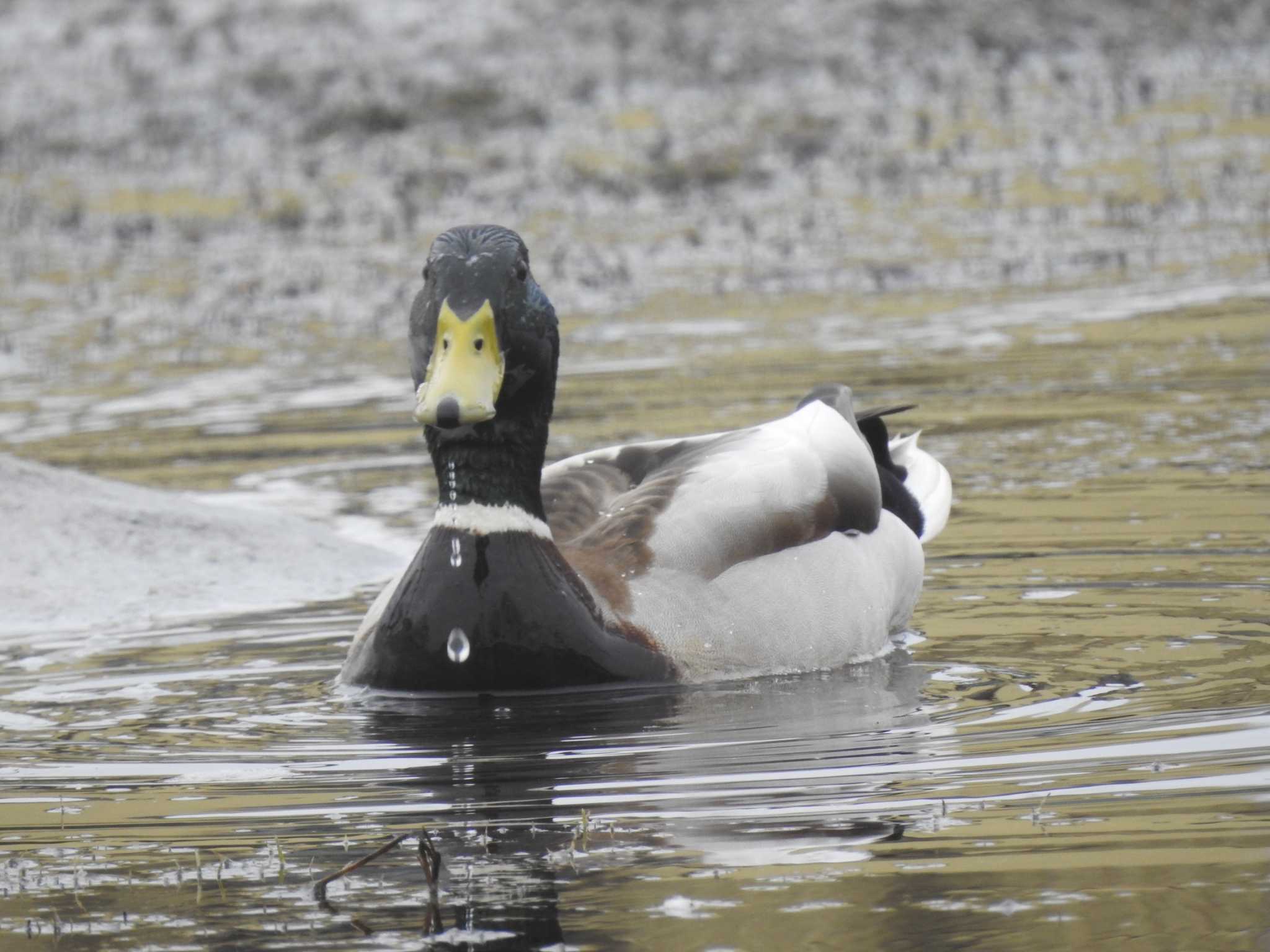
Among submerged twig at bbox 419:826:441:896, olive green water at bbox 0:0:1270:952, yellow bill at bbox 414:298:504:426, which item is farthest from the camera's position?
yellow bill at bbox 414:298:504:426

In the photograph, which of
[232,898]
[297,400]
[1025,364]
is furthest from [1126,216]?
[232,898]

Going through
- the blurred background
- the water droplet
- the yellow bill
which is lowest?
the water droplet

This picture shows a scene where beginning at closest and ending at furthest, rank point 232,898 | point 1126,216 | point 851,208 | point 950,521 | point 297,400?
point 232,898
point 950,521
point 297,400
point 1126,216
point 851,208

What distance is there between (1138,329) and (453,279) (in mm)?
7334

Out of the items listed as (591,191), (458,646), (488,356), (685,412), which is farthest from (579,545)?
(591,191)

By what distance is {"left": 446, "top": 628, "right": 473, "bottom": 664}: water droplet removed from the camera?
5832 millimetres

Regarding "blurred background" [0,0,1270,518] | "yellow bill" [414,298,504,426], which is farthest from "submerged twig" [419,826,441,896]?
"blurred background" [0,0,1270,518]

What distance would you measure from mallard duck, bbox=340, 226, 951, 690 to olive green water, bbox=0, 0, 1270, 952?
0.44 feet

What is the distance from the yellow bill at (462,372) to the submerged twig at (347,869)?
1.52 metres

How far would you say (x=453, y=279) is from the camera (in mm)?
5891

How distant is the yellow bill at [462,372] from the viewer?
5.52 metres

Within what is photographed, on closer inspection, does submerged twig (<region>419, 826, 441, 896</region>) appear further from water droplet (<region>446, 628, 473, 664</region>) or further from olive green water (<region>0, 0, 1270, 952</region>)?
water droplet (<region>446, 628, 473, 664</region>)

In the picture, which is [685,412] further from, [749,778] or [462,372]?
[749,778]

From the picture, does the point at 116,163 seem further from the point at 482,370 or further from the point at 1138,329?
the point at 482,370
